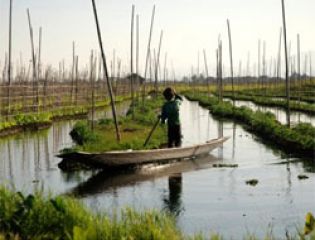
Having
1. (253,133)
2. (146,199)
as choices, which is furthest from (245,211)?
(253,133)

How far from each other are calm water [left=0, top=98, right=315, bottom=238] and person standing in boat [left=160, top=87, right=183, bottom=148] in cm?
87

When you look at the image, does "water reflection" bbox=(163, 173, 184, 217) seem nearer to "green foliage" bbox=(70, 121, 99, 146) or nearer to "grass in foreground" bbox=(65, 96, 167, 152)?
"grass in foreground" bbox=(65, 96, 167, 152)

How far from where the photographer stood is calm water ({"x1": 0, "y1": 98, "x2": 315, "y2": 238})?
31.2ft

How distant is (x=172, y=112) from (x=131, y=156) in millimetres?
2355

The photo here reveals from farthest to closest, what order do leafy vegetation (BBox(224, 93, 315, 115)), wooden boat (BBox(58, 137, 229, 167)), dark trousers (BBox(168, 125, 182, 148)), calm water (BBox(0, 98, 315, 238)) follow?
leafy vegetation (BBox(224, 93, 315, 115)) → dark trousers (BBox(168, 125, 182, 148)) → wooden boat (BBox(58, 137, 229, 167)) → calm water (BBox(0, 98, 315, 238))

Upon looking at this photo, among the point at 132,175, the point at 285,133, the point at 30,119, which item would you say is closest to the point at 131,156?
the point at 132,175

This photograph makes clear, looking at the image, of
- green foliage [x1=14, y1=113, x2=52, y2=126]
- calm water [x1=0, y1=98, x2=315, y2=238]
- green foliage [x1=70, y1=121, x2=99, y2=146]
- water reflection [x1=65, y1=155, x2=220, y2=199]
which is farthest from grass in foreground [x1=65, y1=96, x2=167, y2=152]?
green foliage [x1=14, y1=113, x2=52, y2=126]

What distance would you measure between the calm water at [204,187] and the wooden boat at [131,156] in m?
0.27

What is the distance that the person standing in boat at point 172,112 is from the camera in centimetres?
1570

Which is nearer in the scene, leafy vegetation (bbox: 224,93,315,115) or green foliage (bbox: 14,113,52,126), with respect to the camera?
green foliage (bbox: 14,113,52,126)

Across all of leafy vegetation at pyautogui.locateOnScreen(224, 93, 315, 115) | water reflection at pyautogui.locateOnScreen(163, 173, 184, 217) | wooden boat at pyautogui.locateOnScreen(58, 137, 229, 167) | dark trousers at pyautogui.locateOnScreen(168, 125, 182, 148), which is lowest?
water reflection at pyautogui.locateOnScreen(163, 173, 184, 217)

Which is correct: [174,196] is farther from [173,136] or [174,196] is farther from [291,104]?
[291,104]

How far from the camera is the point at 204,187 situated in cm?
1249

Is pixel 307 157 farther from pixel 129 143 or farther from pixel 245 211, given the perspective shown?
pixel 245 211
